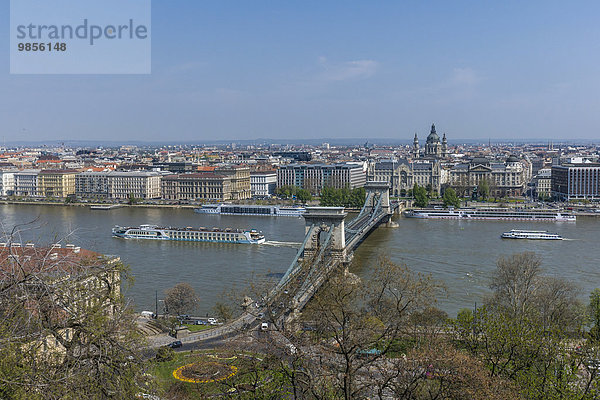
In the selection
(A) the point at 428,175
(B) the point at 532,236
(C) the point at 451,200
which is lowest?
(B) the point at 532,236

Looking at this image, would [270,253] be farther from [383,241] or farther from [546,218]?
[546,218]

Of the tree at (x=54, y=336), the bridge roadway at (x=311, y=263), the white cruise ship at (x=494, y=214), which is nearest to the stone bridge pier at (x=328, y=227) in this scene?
the bridge roadway at (x=311, y=263)

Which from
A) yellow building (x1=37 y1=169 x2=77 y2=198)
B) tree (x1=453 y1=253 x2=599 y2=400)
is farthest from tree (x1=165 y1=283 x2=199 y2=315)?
yellow building (x1=37 y1=169 x2=77 y2=198)

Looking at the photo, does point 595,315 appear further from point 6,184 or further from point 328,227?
point 6,184

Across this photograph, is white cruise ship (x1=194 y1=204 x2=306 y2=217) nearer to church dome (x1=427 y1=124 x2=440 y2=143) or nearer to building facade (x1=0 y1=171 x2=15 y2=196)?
building facade (x1=0 y1=171 x2=15 y2=196)

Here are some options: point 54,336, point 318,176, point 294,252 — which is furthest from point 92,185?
point 54,336

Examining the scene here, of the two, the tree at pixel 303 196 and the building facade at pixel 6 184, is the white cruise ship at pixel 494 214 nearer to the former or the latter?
the tree at pixel 303 196
